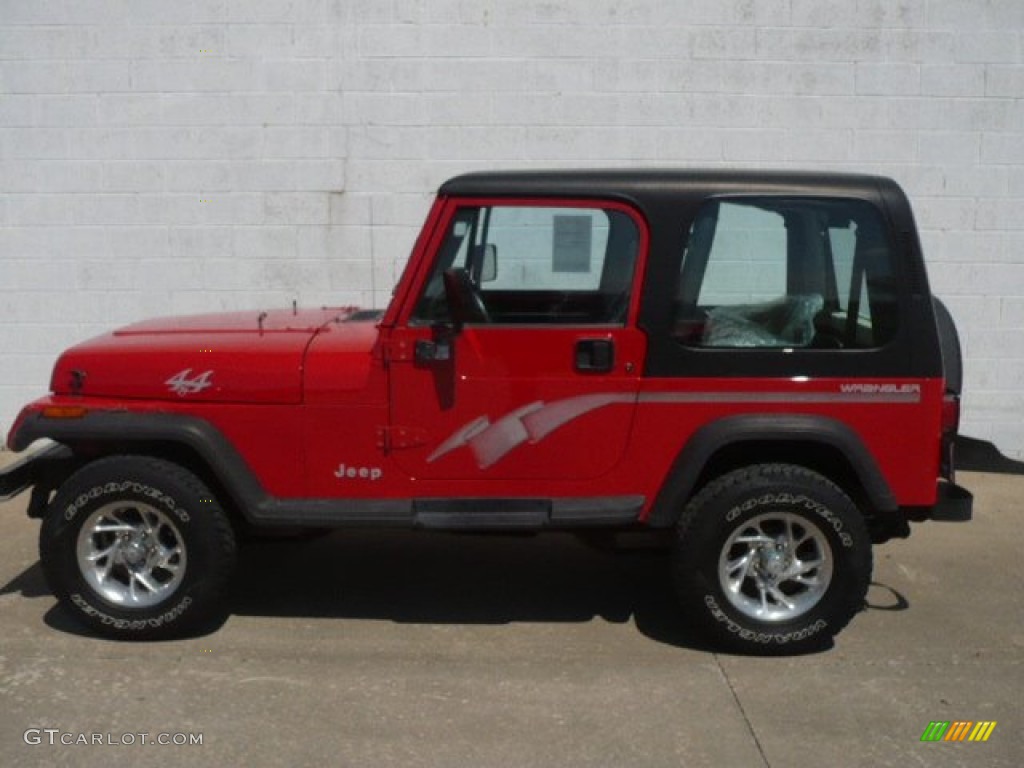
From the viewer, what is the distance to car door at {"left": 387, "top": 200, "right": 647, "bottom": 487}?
4844mm

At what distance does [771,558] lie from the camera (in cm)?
496

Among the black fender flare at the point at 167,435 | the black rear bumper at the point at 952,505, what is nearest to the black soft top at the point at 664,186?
the black rear bumper at the point at 952,505

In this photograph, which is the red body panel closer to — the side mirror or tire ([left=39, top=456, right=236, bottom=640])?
the side mirror

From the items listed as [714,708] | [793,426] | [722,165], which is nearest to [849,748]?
[714,708]

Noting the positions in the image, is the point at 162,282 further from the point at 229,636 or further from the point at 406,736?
the point at 406,736

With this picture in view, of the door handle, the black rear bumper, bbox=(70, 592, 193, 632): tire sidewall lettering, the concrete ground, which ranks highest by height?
the door handle

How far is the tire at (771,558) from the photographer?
15.9 feet

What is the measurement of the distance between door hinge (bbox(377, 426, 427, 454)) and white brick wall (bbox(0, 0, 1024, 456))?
126 inches

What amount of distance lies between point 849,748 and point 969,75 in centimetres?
509

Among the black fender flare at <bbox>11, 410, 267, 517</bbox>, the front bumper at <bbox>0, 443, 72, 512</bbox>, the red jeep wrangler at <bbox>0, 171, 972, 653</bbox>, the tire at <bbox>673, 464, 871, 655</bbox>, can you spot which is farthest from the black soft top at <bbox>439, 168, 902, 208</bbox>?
the front bumper at <bbox>0, 443, 72, 512</bbox>

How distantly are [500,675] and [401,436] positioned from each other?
0.99 m

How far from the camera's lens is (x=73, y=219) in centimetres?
802

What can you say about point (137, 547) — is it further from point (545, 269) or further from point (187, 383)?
point (545, 269)

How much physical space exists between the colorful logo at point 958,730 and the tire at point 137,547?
2701 mm
